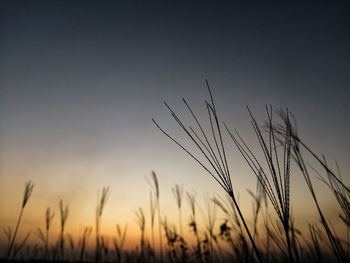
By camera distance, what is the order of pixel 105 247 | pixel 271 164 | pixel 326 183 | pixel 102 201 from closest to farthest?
1. pixel 271 164
2. pixel 326 183
3. pixel 102 201
4. pixel 105 247

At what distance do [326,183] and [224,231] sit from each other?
6841 millimetres

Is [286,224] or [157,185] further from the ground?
[157,185]

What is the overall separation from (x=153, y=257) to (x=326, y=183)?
8984 mm

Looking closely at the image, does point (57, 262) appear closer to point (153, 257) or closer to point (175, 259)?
point (153, 257)

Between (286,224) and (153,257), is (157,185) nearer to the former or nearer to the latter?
(153,257)

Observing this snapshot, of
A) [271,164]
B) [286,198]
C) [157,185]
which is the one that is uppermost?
[157,185]

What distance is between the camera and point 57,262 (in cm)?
934

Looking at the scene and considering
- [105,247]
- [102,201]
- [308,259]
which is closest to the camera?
[308,259]

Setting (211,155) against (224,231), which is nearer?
(211,155)

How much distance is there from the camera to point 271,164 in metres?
1.09

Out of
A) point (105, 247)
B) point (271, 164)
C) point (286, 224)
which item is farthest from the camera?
point (105, 247)

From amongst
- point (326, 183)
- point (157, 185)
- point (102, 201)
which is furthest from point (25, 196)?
point (326, 183)

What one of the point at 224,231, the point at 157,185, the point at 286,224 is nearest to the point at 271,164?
the point at 286,224

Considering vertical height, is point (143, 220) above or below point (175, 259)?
above
